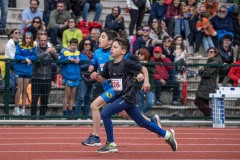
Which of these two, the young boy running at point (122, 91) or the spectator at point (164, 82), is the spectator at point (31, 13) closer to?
the spectator at point (164, 82)

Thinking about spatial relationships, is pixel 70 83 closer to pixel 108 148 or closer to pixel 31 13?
pixel 31 13

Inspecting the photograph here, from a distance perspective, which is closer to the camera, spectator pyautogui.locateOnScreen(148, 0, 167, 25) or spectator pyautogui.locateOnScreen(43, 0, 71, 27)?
spectator pyautogui.locateOnScreen(43, 0, 71, 27)

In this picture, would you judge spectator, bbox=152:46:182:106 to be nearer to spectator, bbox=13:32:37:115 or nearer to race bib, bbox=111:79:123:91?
spectator, bbox=13:32:37:115

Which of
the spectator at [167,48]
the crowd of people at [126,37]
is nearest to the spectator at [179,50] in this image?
the crowd of people at [126,37]

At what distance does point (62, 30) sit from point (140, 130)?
14.0 ft

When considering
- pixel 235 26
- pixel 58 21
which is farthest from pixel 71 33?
pixel 235 26

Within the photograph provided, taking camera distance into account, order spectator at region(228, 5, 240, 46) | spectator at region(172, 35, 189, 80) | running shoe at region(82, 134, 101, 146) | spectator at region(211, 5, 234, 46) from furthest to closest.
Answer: spectator at region(228, 5, 240, 46)
spectator at region(211, 5, 234, 46)
spectator at region(172, 35, 189, 80)
running shoe at region(82, 134, 101, 146)

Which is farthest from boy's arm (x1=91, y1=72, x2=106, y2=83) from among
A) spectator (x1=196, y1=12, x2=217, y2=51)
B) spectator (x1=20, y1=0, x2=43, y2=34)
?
spectator (x1=196, y1=12, x2=217, y2=51)

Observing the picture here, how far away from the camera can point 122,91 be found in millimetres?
12242

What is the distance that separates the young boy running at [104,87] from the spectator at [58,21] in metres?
6.54

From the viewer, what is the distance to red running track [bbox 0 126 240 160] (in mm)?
12289

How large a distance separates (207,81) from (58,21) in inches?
164

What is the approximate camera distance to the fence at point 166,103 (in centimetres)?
1744

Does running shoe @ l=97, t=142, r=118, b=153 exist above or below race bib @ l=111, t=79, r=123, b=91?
below
